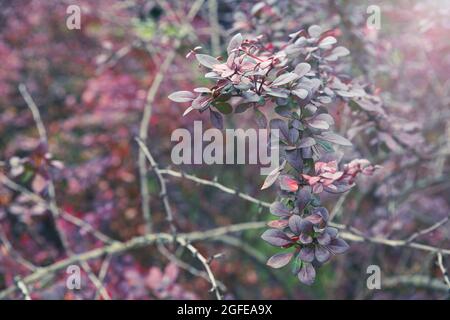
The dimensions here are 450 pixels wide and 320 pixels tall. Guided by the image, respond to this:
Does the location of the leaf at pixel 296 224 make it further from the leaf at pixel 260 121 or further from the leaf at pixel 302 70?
the leaf at pixel 302 70

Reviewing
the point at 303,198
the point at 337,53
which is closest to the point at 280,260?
the point at 303,198

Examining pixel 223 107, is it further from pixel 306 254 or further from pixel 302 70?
pixel 306 254

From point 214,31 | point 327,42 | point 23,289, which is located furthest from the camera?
point 214,31

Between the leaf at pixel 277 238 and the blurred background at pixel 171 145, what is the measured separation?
2.54 feet

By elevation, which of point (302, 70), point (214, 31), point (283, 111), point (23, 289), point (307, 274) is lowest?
point (23, 289)

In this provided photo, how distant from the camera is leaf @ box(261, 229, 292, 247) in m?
1.15

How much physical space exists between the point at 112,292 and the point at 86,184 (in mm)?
808

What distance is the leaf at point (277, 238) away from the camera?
45.3 inches

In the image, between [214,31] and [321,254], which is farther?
[214,31]

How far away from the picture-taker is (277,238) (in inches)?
45.6

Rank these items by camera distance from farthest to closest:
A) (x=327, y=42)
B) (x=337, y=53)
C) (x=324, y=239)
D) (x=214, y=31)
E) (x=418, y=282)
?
(x=214, y=31)
(x=418, y=282)
(x=337, y=53)
(x=327, y=42)
(x=324, y=239)

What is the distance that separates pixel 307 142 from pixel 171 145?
5.96 feet

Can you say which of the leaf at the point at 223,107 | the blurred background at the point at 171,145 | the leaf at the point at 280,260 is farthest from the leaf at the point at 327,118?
the blurred background at the point at 171,145
